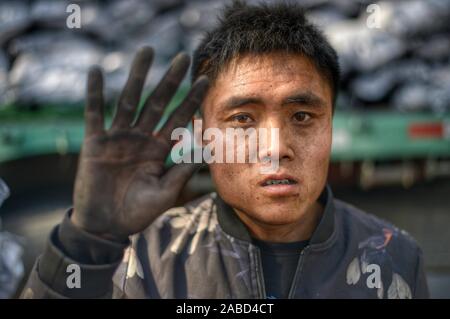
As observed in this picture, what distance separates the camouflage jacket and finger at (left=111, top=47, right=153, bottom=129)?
0.94ft

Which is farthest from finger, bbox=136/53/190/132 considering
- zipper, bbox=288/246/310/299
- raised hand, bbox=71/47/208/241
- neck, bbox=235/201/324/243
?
zipper, bbox=288/246/310/299

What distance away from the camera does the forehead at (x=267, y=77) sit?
130 centimetres

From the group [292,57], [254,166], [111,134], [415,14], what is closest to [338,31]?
[415,14]

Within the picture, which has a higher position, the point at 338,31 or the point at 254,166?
the point at 338,31

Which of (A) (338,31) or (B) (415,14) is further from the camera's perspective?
(B) (415,14)

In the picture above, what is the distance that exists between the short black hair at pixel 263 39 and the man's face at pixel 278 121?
0.02 m

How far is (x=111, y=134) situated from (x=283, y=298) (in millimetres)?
620

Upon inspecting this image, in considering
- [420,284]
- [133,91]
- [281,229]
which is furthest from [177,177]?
[420,284]

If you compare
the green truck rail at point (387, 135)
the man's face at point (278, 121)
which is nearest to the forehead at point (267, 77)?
the man's face at point (278, 121)

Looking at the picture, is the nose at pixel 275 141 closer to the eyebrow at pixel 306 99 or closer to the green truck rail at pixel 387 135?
the eyebrow at pixel 306 99

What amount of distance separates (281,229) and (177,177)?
1.10ft

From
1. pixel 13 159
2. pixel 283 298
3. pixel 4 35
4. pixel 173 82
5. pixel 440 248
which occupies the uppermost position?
pixel 4 35

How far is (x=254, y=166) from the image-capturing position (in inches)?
51.7

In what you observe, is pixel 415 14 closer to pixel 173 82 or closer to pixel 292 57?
pixel 292 57
